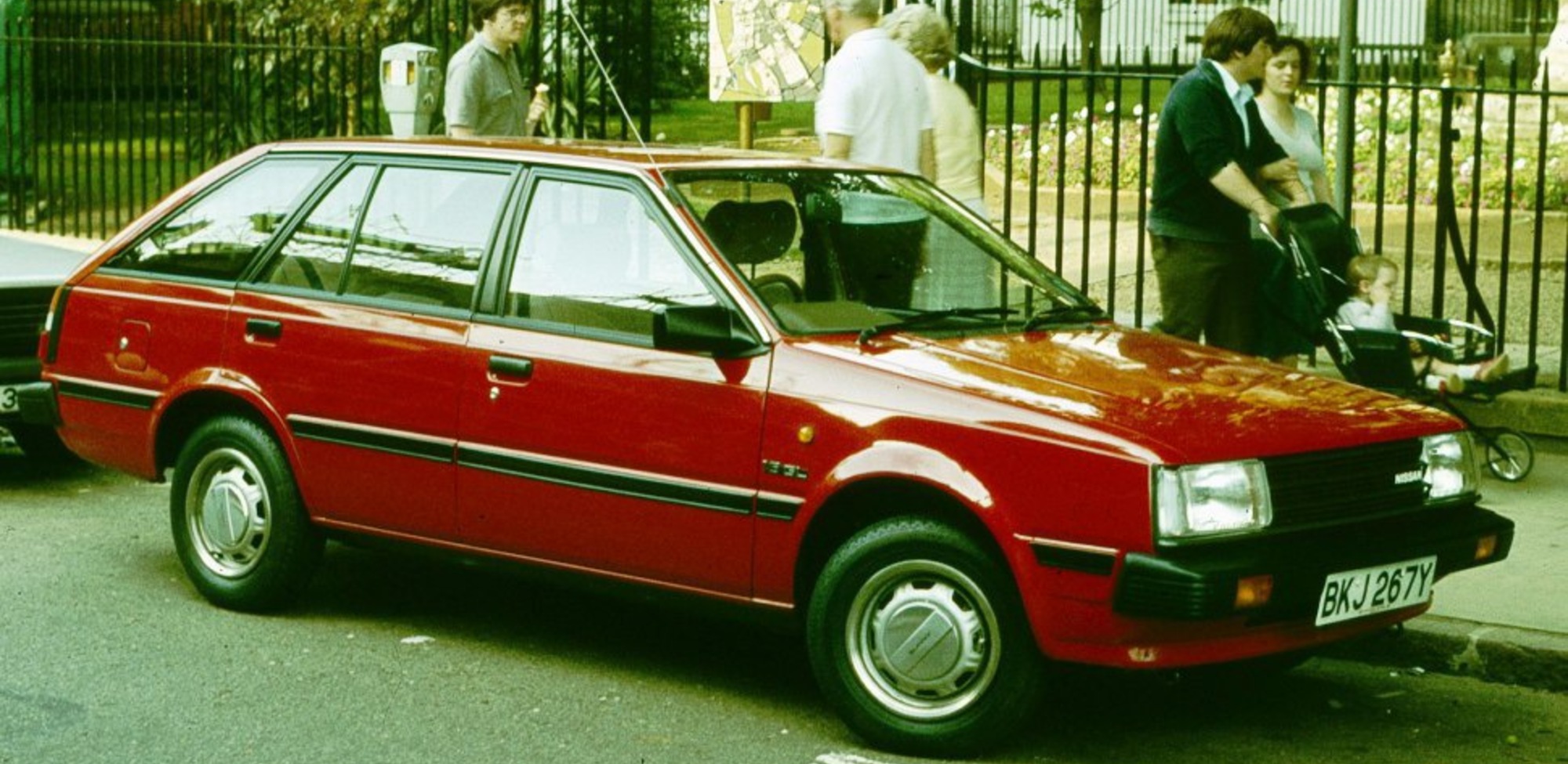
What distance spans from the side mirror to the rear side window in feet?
2.91

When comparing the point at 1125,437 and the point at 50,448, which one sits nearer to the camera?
the point at 1125,437

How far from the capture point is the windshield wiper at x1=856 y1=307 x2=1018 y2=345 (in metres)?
5.97

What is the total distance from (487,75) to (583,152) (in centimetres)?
332

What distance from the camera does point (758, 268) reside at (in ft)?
20.1

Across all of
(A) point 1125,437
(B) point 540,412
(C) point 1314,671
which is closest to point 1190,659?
(A) point 1125,437

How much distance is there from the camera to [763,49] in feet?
34.4

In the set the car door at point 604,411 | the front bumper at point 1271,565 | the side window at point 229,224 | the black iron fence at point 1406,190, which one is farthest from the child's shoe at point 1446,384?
the side window at point 229,224

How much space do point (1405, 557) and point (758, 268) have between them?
71.9 inches

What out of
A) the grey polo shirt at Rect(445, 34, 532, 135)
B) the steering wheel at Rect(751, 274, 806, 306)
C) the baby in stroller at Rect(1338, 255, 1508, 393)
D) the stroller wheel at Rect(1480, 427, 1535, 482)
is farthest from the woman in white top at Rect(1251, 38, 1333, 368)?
the grey polo shirt at Rect(445, 34, 532, 135)

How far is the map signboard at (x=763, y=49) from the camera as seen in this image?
10453 millimetres

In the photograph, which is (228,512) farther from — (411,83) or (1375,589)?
(411,83)

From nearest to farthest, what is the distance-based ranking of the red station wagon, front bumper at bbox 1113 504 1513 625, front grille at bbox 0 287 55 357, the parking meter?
front bumper at bbox 1113 504 1513 625
the red station wagon
front grille at bbox 0 287 55 357
the parking meter

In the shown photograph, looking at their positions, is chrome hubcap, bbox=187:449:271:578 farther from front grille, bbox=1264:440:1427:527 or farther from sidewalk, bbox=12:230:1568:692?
sidewalk, bbox=12:230:1568:692

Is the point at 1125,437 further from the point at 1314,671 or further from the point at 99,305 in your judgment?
the point at 99,305
